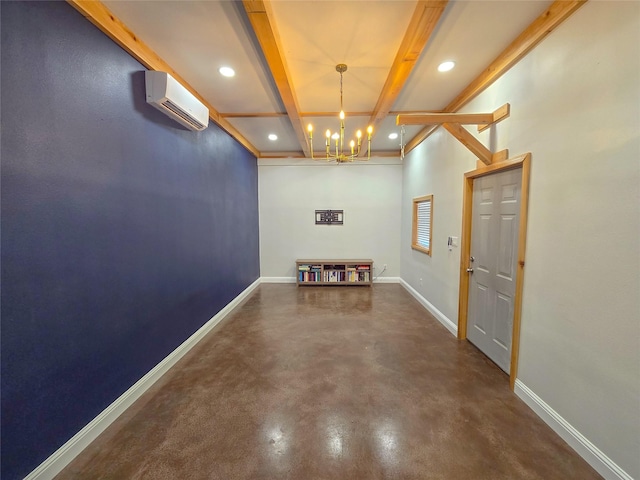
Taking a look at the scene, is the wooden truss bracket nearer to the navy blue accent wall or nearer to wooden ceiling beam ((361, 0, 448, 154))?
wooden ceiling beam ((361, 0, 448, 154))

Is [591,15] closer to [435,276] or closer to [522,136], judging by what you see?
[522,136]

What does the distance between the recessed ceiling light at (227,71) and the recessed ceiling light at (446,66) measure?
6.70 ft

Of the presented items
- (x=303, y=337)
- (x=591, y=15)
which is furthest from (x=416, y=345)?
(x=591, y=15)

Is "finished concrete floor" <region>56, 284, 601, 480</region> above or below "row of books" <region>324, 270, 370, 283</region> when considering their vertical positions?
below

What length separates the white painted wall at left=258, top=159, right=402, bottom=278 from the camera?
5.69m

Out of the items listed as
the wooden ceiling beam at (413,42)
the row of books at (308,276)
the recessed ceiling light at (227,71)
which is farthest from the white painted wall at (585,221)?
the row of books at (308,276)

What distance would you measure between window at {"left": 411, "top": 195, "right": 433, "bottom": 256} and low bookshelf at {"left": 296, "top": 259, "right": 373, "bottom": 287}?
122 cm

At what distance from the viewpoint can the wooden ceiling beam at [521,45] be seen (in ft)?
5.49

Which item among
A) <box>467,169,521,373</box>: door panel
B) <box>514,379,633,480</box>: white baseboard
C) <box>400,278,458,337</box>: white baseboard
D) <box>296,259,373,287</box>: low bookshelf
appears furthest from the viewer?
<box>296,259,373,287</box>: low bookshelf

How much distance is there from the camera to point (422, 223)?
4.63m

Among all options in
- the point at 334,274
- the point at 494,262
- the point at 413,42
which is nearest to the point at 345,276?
the point at 334,274

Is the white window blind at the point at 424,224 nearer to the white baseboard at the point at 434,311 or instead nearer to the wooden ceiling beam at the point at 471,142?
the white baseboard at the point at 434,311

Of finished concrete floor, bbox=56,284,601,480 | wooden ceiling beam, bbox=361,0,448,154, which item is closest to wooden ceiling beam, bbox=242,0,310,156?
wooden ceiling beam, bbox=361,0,448,154

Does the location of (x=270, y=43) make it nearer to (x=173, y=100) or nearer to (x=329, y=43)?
(x=329, y=43)
